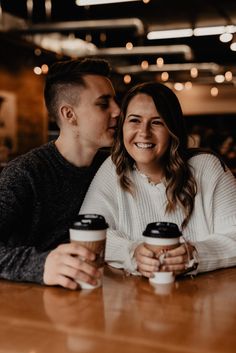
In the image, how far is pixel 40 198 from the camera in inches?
70.2

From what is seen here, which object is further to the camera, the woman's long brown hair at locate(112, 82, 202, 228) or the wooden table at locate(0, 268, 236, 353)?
the woman's long brown hair at locate(112, 82, 202, 228)

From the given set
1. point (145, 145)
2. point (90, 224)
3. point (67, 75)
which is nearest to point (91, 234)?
point (90, 224)

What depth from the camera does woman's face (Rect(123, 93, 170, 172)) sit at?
1.89 metres

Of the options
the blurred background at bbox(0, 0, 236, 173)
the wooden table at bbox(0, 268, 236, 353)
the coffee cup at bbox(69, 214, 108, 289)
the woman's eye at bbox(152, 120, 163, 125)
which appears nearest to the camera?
the wooden table at bbox(0, 268, 236, 353)

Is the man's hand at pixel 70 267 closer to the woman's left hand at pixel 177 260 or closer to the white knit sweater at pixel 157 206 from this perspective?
the woman's left hand at pixel 177 260

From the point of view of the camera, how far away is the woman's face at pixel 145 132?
1.89m

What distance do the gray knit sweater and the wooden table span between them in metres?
0.36

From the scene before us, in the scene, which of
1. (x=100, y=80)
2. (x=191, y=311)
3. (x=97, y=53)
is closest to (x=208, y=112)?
(x=97, y=53)

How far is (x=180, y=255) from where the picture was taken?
4.53 feet

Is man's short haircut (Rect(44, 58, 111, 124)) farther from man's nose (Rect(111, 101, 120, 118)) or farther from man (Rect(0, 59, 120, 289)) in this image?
man's nose (Rect(111, 101, 120, 118))

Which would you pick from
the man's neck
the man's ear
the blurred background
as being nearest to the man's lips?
the man's neck

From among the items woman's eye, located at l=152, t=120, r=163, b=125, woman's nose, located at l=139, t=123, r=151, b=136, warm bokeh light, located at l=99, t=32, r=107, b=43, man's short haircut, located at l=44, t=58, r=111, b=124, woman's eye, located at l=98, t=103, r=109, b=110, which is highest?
warm bokeh light, located at l=99, t=32, r=107, b=43

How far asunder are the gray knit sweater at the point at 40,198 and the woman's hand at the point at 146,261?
485 millimetres

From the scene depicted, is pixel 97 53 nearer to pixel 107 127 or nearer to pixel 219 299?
pixel 107 127
